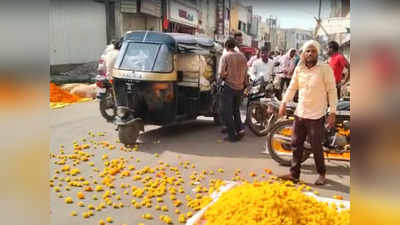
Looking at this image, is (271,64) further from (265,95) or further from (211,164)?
(211,164)

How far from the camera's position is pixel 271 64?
33.3 ft

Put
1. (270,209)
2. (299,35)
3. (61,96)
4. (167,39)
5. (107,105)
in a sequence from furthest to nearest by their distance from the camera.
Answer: (61,96), (299,35), (107,105), (167,39), (270,209)

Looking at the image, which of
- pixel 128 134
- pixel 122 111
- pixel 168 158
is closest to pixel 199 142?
pixel 168 158

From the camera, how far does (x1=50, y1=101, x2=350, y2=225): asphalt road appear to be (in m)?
4.05

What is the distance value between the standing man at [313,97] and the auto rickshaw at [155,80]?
8.99ft

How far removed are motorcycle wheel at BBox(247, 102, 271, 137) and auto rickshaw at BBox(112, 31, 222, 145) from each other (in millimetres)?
1113

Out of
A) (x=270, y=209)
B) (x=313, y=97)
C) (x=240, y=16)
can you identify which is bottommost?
(x=270, y=209)

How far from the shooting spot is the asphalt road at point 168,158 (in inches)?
160

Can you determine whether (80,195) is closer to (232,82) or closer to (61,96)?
(232,82)

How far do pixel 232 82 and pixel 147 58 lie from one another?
1635 mm

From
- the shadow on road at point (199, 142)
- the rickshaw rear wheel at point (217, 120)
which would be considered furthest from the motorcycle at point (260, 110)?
the rickshaw rear wheel at point (217, 120)

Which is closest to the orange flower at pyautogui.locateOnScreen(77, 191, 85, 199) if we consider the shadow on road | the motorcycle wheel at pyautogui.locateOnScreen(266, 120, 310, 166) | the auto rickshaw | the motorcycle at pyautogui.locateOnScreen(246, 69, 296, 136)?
the shadow on road

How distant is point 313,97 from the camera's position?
4.62 m

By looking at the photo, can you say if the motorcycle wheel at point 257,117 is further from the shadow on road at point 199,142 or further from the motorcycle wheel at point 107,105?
the motorcycle wheel at point 107,105
